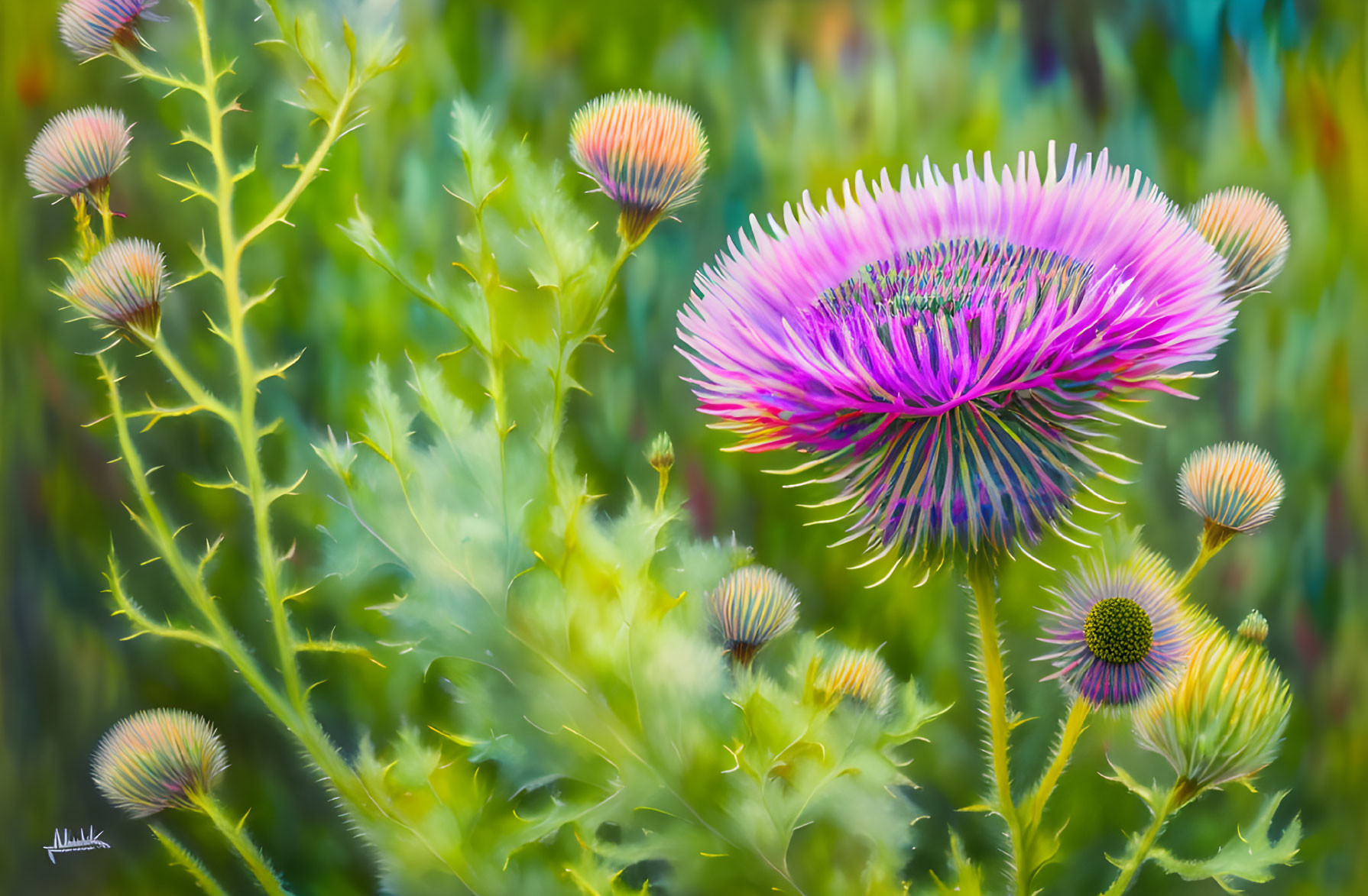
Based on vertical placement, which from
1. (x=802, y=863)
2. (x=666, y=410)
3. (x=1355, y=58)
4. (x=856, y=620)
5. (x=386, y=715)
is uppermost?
(x=1355, y=58)

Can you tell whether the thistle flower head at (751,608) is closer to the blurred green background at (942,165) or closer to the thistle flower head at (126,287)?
the blurred green background at (942,165)

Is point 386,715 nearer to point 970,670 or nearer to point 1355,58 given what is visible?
point 970,670

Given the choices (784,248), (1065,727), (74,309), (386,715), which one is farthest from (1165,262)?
(74,309)

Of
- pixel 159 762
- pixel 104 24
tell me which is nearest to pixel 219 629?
pixel 159 762

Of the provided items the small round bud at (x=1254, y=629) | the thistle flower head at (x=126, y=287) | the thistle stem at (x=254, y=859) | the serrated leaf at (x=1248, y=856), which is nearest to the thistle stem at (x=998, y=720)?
the serrated leaf at (x=1248, y=856)

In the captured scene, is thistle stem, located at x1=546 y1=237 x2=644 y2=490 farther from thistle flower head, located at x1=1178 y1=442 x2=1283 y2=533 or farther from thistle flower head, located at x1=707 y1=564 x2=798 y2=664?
thistle flower head, located at x1=1178 y1=442 x2=1283 y2=533

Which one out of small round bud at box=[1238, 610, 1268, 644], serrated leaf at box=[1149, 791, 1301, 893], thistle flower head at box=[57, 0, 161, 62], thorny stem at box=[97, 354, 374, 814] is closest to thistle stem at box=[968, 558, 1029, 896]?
serrated leaf at box=[1149, 791, 1301, 893]
